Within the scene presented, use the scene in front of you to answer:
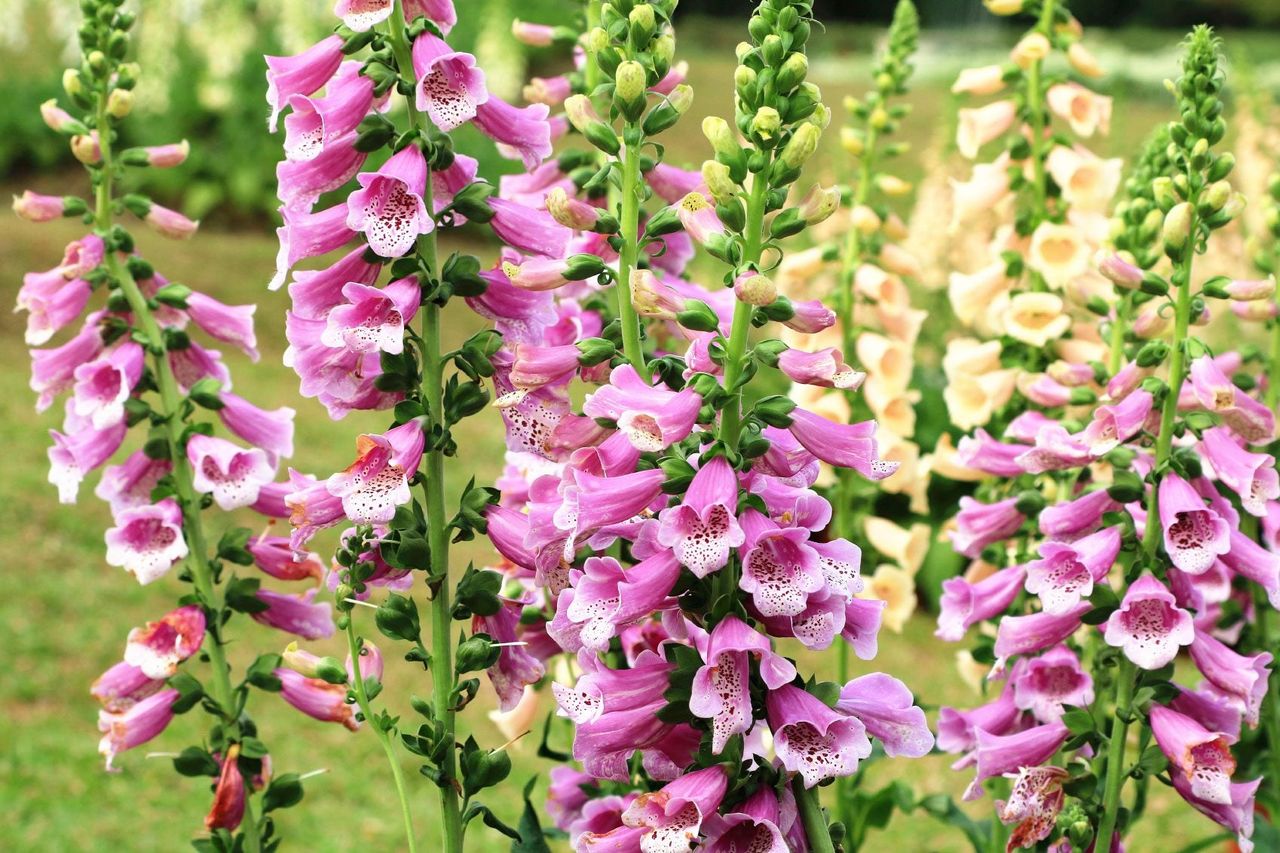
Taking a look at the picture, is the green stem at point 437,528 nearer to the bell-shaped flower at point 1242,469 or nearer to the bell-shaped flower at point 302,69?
the bell-shaped flower at point 302,69

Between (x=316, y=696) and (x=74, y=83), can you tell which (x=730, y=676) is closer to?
(x=316, y=696)

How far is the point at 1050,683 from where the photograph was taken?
1.36 meters

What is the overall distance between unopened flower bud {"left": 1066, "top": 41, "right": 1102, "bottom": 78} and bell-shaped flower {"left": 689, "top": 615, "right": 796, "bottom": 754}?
1209mm

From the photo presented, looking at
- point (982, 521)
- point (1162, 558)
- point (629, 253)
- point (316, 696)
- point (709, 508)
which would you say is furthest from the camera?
point (982, 521)

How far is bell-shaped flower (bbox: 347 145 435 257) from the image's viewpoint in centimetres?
101

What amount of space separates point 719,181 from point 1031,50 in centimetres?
104

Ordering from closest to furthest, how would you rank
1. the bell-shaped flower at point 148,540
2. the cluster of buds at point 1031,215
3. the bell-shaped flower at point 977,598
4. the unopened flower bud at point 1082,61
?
1. the bell-shaped flower at point 148,540
2. the bell-shaped flower at point 977,598
3. the cluster of buds at point 1031,215
4. the unopened flower bud at point 1082,61

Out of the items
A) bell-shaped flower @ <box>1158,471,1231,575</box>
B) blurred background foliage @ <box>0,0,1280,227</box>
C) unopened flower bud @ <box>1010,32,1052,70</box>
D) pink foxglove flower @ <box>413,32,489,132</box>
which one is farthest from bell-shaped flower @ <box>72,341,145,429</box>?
blurred background foliage @ <box>0,0,1280,227</box>

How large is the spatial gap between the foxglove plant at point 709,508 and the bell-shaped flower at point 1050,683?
40 cm

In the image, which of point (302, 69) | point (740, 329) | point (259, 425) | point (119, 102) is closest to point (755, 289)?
point (740, 329)

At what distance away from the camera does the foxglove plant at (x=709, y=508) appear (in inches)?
34.7

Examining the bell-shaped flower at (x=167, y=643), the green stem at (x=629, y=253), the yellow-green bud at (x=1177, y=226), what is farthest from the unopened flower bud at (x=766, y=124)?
the bell-shaped flower at (x=167, y=643)

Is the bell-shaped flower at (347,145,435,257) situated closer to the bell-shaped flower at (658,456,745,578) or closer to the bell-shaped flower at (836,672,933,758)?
the bell-shaped flower at (658,456,745,578)

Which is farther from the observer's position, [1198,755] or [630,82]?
[1198,755]
